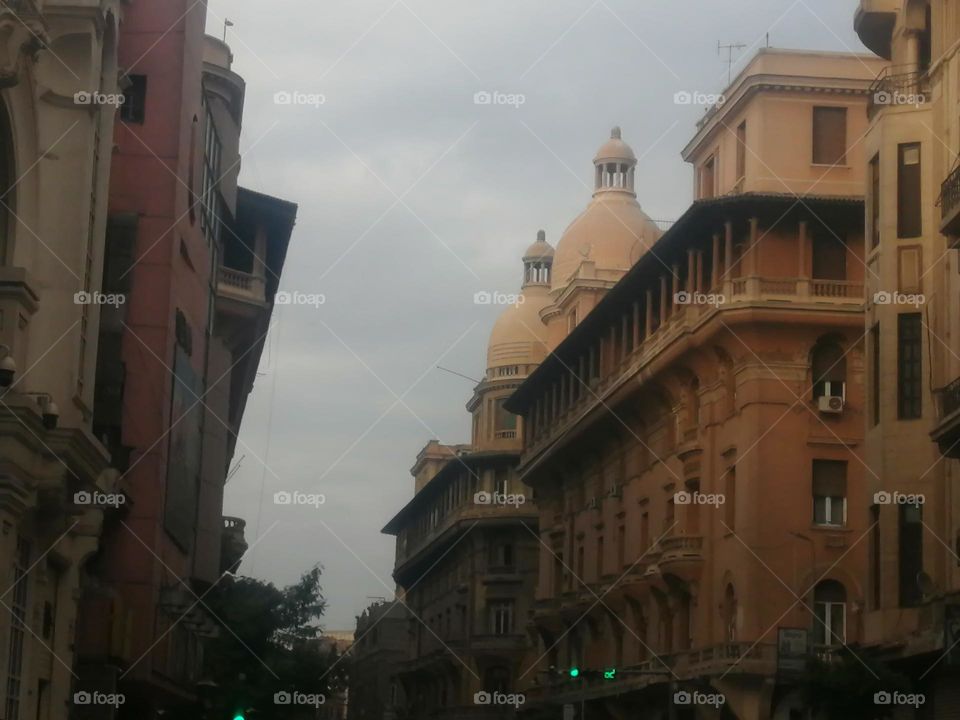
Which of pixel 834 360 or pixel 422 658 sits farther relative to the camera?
pixel 422 658

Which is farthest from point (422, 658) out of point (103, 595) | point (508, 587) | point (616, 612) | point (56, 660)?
point (56, 660)

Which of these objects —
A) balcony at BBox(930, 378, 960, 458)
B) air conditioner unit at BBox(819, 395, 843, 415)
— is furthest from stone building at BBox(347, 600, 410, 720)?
balcony at BBox(930, 378, 960, 458)

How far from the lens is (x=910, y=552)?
137 ft

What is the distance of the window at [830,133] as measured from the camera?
5828cm

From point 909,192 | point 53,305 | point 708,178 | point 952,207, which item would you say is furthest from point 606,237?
point 53,305

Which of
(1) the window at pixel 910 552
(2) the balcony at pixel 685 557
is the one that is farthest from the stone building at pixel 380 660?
(1) the window at pixel 910 552

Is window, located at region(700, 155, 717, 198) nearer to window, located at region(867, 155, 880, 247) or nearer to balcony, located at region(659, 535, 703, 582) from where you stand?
balcony, located at region(659, 535, 703, 582)

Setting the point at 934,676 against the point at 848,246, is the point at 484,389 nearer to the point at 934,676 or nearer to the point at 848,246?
the point at 848,246

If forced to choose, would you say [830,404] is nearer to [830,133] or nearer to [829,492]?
[829,492]

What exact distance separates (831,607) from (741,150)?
50.7 ft

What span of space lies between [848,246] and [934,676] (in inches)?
759

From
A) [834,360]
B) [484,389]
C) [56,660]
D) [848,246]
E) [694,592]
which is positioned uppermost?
[484,389]

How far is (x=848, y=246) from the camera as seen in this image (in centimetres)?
5584

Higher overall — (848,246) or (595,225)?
(595,225)
